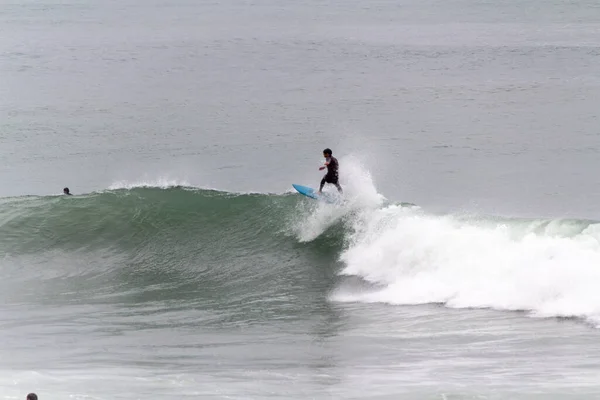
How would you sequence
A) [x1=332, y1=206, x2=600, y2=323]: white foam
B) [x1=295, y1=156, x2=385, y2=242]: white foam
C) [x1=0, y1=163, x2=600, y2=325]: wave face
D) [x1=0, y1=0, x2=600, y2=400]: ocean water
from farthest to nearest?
[x1=295, y1=156, x2=385, y2=242]: white foam < [x1=0, y1=163, x2=600, y2=325]: wave face < [x1=332, y1=206, x2=600, y2=323]: white foam < [x1=0, y1=0, x2=600, y2=400]: ocean water

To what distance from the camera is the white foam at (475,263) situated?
659 inches

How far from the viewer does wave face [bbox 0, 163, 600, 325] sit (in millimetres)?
17625

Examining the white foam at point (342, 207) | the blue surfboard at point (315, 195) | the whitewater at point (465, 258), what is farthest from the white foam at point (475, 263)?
the blue surfboard at point (315, 195)

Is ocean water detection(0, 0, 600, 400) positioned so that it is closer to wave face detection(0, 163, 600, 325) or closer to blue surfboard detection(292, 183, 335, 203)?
wave face detection(0, 163, 600, 325)

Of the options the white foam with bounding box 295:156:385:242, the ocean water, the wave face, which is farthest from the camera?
the white foam with bounding box 295:156:385:242

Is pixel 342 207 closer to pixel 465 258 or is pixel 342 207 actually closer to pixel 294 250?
pixel 294 250

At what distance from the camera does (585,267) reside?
16.9m

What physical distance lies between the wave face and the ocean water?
0.06m

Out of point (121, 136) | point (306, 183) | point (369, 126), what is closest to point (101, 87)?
point (121, 136)

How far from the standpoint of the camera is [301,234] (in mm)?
22484

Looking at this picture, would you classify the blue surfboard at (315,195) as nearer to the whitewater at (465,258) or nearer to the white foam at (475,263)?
the whitewater at (465,258)

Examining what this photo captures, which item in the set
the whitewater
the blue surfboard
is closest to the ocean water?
the whitewater

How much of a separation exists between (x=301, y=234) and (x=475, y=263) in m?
5.41

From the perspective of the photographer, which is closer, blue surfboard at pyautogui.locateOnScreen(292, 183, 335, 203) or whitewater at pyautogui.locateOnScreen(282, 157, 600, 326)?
whitewater at pyautogui.locateOnScreen(282, 157, 600, 326)
